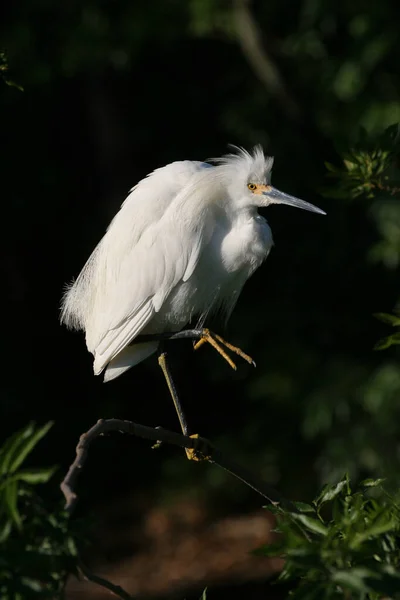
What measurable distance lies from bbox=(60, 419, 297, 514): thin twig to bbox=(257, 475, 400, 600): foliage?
0.17 m

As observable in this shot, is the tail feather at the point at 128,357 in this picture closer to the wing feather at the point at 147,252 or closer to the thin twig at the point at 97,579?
the wing feather at the point at 147,252

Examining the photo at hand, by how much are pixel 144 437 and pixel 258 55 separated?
187 inches

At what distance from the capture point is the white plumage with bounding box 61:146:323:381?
2.84 meters

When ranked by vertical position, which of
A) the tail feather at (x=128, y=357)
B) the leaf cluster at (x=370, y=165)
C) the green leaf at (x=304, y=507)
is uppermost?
the leaf cluster at (x=370, y=165)

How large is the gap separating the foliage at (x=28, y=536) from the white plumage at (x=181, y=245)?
136 centimetres

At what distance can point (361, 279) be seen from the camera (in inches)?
258

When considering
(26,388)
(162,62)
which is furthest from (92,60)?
(26,388)

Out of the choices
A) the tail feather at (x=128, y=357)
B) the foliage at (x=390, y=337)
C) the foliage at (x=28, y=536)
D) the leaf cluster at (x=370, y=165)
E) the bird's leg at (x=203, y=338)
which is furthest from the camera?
the tail feather at (x=128, y=357)

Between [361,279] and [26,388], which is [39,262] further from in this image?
[361,279]

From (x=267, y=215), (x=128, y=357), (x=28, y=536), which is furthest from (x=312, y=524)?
(x=267, y=215)

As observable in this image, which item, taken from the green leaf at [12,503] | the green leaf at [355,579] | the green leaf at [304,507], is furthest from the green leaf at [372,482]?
the green leaf at [12,503]

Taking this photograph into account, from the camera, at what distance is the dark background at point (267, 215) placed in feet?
19.6

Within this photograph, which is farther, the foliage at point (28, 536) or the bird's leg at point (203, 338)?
the bird's leg at point (203, 338)

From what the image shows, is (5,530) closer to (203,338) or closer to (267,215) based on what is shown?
(203,338)
